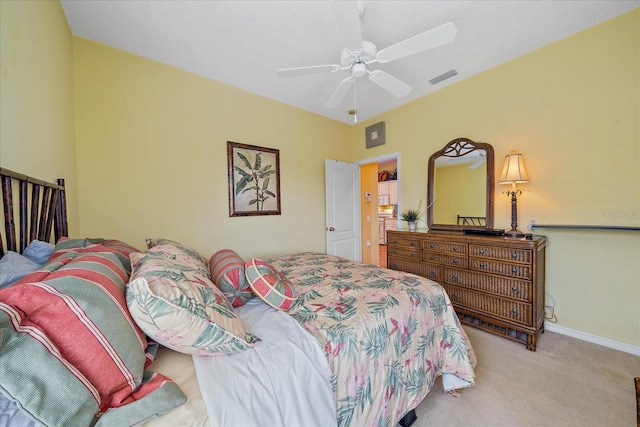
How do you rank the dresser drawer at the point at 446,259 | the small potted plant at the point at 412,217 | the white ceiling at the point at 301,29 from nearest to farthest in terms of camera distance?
the white ceiling at the point at 301,29 → the dresser drawer at the point at 446,259 → the small potted plant at the point at 412,217

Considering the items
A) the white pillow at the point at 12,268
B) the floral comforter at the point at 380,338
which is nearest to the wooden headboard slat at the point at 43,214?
the white pillow at the point at 12,268

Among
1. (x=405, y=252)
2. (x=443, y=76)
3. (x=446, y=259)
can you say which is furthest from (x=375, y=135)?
(x=446, y=259)

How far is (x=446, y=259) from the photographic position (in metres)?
2.60

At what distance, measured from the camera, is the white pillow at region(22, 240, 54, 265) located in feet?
3.38

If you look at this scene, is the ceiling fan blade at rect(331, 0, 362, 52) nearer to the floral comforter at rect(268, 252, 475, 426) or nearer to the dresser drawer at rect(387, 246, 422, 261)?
the floral comforter at rect(268, 252, 475, 426)

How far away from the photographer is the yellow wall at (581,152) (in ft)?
6.48

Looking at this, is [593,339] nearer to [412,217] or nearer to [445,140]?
[412,217]

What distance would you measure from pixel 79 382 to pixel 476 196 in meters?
3.35

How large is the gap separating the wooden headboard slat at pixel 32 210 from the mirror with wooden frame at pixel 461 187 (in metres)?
3.51

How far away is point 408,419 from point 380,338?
2.14 ft

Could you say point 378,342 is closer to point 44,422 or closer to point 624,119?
point 44,422

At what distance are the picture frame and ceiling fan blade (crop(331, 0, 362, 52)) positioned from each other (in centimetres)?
211

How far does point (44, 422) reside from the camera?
0.51m

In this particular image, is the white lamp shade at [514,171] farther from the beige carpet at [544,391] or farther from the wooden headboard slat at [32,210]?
the wooden headboard slat at [32,210]
